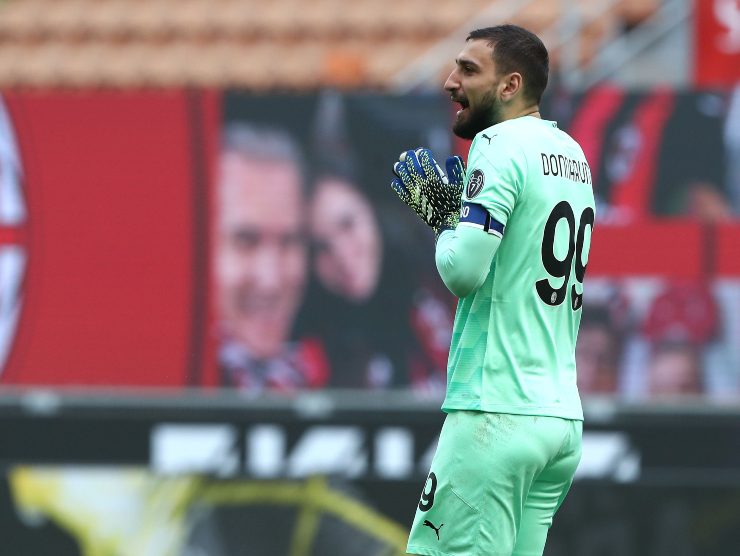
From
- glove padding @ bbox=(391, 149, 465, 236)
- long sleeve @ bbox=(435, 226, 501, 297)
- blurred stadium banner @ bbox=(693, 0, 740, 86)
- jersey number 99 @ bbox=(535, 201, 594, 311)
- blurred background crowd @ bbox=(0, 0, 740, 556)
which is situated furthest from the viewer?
blurred stadium banner @ bbox=(693, 0, 740, 86)

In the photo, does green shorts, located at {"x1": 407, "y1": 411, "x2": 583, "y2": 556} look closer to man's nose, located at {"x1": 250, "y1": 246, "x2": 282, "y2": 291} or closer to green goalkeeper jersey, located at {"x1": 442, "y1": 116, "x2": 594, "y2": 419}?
green goalkeeper jersey, located at {"x1": 442, "y1": 116, "x2": 594, "y2": 419}

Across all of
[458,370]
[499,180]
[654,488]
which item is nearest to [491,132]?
[499,180]

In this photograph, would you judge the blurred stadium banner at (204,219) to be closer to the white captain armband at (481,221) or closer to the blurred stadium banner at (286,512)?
the blurred stadium banner at (286,512)

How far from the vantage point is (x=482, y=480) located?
9.67 ft

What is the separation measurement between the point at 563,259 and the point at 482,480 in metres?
0.50

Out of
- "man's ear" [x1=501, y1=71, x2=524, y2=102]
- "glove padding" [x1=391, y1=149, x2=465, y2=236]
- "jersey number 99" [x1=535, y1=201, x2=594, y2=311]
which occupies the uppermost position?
"man's ear" [x1=501, y1=71, x2=524, y2=102]

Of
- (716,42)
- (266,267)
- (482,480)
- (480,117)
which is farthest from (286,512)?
(716,42)

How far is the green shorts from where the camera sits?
295cm

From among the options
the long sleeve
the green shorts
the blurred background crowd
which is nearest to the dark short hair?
the long sleeve

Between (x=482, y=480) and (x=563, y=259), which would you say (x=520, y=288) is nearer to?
(x=563, y=259)

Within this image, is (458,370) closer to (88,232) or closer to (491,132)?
(491,132)

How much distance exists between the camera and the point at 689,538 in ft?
17.3

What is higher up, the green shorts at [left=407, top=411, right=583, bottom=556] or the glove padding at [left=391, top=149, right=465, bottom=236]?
the glove padding at [left=391, top=149, right=465, bottom=236]

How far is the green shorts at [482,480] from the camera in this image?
2945mm
